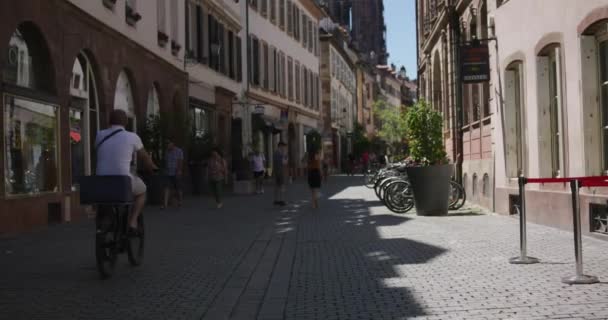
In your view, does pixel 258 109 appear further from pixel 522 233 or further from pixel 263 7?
pixel 522 233

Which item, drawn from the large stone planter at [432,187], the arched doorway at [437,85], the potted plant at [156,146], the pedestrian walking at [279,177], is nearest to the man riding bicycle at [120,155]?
the large stone planter at [432,187]

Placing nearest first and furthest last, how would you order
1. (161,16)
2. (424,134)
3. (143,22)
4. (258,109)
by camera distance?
1. (424,134)
2. (143,22)
3. (161,16)
4. (258,109)

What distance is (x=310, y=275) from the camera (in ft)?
27.4

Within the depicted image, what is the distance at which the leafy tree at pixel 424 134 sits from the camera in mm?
17469

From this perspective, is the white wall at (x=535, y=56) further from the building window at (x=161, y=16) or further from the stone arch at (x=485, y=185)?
the building window at (x=161, y=16)

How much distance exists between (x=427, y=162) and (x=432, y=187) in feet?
4.15

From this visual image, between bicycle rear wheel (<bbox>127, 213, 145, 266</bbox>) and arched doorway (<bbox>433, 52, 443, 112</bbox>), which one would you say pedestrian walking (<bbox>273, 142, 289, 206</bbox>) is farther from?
bicycle rear wheel (<bbox>127, 213, 145, 266</bbox>)

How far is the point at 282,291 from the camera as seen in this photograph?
292 inches

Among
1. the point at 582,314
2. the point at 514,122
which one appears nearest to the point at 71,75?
the point at 514,122

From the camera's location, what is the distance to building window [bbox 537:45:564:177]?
13.3 metres

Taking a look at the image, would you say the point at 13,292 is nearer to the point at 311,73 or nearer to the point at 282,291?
the point at 282,291

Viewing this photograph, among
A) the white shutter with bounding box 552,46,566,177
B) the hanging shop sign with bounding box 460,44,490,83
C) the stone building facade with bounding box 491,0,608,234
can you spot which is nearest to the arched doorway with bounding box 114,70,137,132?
the hanging shop sign with bounding box 460,44,490,83

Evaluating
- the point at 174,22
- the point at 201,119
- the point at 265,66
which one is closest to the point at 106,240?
the point at 174,22

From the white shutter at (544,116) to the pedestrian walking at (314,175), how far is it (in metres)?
6.89
